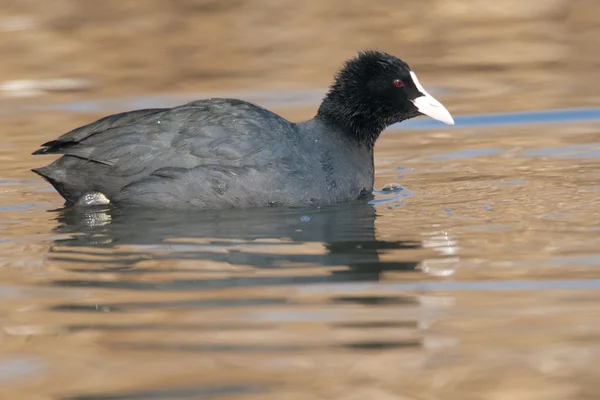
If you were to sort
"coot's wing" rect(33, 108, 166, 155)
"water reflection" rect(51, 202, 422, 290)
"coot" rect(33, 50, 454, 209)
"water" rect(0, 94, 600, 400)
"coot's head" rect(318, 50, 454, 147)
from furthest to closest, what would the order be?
1. "coot's head" rect(318, 50, 454, 147)
2. "coot's wing" rect(33, 108, 166, 155)
3. "coot" rect(33, 50, 454, 209)
4. "water reflection" rect(51, 202, 422, 290)
5. "water" rect(0, 94, 600, 400)

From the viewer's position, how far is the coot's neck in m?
8.10

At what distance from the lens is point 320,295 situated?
549 cm

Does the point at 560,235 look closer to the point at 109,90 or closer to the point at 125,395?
the point at 125,395

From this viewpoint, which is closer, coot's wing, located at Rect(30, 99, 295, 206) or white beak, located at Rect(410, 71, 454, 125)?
coot's wing, located at Rect(30, 99, 295, 206)

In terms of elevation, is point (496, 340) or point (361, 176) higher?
point (361, 176)

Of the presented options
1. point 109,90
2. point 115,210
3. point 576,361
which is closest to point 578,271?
point 576,361

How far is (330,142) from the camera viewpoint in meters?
7.84

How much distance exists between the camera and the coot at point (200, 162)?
288 inches

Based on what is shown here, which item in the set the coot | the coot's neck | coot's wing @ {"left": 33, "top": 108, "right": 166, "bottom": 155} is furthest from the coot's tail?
the coot's neck

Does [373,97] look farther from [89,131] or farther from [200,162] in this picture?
[89,131]

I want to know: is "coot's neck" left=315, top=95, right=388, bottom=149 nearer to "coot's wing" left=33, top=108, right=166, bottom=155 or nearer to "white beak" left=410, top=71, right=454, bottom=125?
"white beak" left=410, top=71, right=454, bottom=125

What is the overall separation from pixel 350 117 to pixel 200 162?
4.13 ft

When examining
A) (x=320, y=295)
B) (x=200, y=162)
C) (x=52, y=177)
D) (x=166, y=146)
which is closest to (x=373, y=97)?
(x=200, y=162)

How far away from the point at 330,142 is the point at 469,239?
162 centimetres
